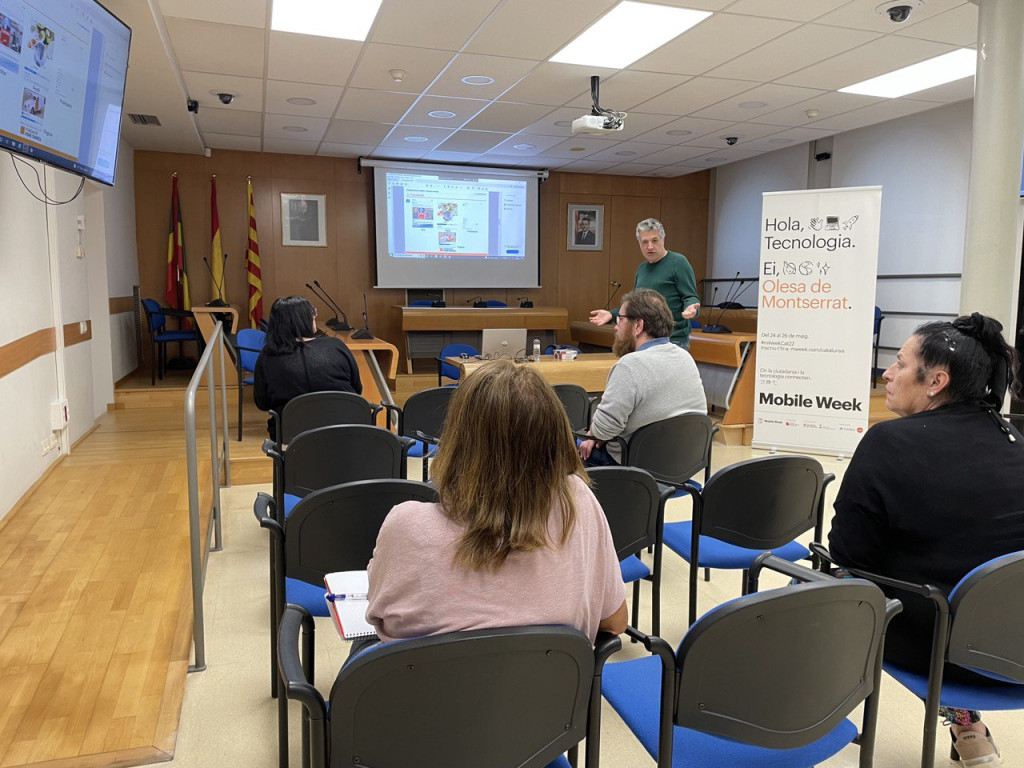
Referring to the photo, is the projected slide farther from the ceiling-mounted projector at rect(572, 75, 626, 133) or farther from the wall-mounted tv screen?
the wall-mounted tv screen

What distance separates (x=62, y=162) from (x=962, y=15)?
5.27 m

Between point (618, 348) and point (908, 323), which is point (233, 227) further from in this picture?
point (908, 323)

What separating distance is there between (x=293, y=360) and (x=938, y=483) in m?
3.12

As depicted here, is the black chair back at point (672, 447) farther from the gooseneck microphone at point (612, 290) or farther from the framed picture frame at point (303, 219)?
the gooseneck microphone at point (612, 290)

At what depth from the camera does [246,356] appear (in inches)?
229

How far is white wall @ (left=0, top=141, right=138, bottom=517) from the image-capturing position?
3656 mm

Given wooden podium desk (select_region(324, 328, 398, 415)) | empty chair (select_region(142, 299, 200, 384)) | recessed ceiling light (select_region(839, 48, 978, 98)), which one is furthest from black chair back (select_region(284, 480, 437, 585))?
empty chair (select_region(142, 299, 200, 384))

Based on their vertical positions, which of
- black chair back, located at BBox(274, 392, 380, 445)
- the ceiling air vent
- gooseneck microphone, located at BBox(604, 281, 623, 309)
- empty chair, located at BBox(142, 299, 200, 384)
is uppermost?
the ceiling air vent

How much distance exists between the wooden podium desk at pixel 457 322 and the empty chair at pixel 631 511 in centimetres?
687

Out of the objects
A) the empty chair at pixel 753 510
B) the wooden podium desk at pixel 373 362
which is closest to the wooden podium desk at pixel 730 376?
the wooden podium desk at pixel 373 362

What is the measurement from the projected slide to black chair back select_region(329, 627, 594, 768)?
892cm

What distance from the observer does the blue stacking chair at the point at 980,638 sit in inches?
60.1

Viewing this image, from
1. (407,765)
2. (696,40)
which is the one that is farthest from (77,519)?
(696,40)

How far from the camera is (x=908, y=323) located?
25.5 ft
